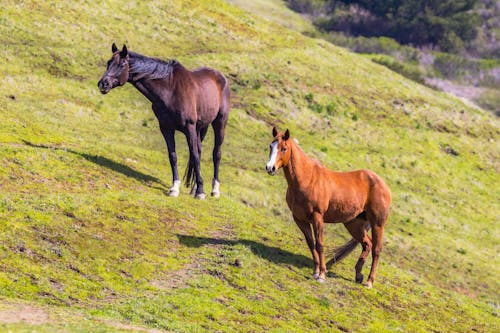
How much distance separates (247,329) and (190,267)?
11.4 ft

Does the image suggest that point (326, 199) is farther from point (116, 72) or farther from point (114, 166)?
point (114, 166)

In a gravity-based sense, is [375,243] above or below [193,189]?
above

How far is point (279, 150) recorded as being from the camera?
17.6 meters

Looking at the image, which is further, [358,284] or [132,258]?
[358,284]

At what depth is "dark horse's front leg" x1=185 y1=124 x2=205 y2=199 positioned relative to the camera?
23875 mm

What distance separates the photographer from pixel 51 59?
41.6 metres

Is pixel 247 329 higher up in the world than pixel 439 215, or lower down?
higher up

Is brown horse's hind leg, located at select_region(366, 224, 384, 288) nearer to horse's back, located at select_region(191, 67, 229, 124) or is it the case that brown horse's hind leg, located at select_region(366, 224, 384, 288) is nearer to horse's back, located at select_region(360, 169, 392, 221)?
horse's back, located at select_region(360, 169, 392, 221)

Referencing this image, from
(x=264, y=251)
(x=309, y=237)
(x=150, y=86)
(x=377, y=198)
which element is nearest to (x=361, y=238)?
(x=377, y=198)

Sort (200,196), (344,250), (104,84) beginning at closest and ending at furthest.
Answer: (344,250) → (104,84) → (200,196)

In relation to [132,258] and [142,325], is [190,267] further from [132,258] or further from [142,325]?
[142,325]


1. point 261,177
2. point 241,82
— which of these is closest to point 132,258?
point 261,177

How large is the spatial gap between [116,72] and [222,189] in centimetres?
907

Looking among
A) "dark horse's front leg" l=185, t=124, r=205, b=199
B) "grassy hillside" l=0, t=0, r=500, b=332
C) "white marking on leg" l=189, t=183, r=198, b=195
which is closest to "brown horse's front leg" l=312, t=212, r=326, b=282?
"grassy hillside" l=0, t=0, r=500, b=332
